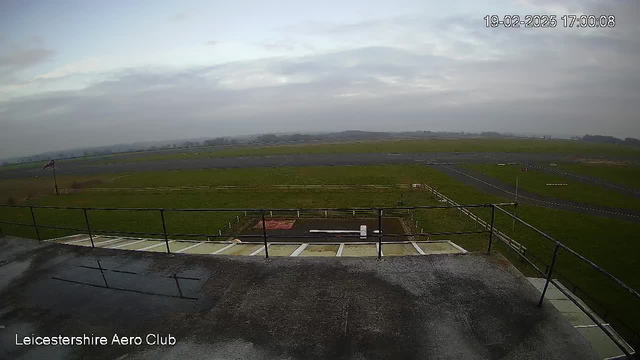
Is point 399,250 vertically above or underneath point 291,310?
underneath

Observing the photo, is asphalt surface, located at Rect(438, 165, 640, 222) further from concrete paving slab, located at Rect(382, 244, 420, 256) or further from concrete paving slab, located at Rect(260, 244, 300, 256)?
concrete paving slab, located at Rect(260, 244, 300, 256)

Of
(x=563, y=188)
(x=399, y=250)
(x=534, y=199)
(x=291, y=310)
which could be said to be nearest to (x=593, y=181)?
(x=563, y=188)

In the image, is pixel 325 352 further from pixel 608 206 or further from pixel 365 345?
pixel 608 206

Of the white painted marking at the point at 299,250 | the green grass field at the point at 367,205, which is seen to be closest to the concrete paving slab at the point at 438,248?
the white painted marking at the point at 299,250

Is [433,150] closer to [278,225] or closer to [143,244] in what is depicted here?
[278,225]

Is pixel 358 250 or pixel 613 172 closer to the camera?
pixel 358 250

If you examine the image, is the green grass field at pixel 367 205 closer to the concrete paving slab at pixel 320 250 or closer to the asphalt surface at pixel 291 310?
the concrete paving slab at pixel 320 250
